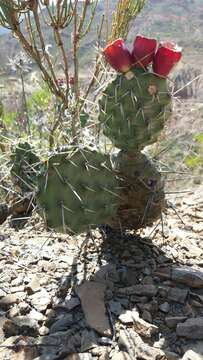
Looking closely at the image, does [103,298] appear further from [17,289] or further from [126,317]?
[17,289]

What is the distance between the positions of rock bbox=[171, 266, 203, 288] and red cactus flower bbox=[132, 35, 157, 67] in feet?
3.12

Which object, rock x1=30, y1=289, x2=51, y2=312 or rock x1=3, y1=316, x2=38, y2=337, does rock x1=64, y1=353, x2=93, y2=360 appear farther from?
rock x1=30, y1=289, x2=51, y2=312

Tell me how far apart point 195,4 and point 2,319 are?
51.8 m

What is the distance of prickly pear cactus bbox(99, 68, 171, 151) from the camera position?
91.0 inches

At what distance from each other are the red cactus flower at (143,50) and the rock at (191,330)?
3.63 ft

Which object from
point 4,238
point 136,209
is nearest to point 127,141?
point 136,209

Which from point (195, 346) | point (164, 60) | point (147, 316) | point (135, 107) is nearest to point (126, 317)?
point (147, 316)

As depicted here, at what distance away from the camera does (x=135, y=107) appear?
2.33 m

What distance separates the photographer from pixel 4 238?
124 inches

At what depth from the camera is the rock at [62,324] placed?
7.03 ft

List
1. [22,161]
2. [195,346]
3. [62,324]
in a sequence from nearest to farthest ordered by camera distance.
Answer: [195,346]
[62,324]
[22,161]

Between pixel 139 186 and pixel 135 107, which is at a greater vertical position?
pixel 135 107

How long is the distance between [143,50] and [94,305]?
3.65 feet

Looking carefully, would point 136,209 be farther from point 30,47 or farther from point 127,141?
point 30,47
